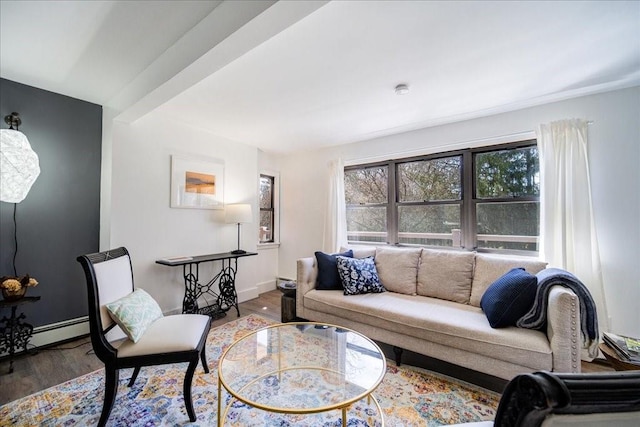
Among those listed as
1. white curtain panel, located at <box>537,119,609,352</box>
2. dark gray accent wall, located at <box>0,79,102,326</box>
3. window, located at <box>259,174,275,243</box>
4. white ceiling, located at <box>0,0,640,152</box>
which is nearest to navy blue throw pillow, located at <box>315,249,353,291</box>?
white ceiling, located at <box>0,0,640,152</box>

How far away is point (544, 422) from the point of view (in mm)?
532

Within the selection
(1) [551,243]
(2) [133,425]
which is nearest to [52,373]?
(2) [133,425]

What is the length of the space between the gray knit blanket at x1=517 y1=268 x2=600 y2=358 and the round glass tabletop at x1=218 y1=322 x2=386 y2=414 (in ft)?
3.77

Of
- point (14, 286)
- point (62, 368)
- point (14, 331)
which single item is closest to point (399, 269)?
point (62, 368)

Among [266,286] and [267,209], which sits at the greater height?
[267,209]

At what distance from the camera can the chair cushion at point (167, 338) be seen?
1.55m

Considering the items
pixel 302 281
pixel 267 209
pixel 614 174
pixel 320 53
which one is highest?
pixel 320 53

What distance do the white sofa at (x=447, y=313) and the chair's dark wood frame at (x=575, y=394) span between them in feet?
5.01

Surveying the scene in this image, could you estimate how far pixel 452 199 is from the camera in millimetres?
3258

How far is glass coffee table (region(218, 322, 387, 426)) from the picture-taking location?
1.41 meters

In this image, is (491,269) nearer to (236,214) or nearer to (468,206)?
(468,206)

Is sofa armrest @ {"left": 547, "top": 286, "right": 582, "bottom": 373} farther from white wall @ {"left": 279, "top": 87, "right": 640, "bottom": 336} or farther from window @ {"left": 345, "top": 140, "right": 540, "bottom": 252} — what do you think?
window @ {"left": 345, "top": 140, "right": 540, "bottom": 252}

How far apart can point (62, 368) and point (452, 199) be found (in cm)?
410

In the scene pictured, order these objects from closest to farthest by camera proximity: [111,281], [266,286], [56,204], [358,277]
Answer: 1. [111,281]
2. [56,204]
3. [358,277]
4. [266,286]
